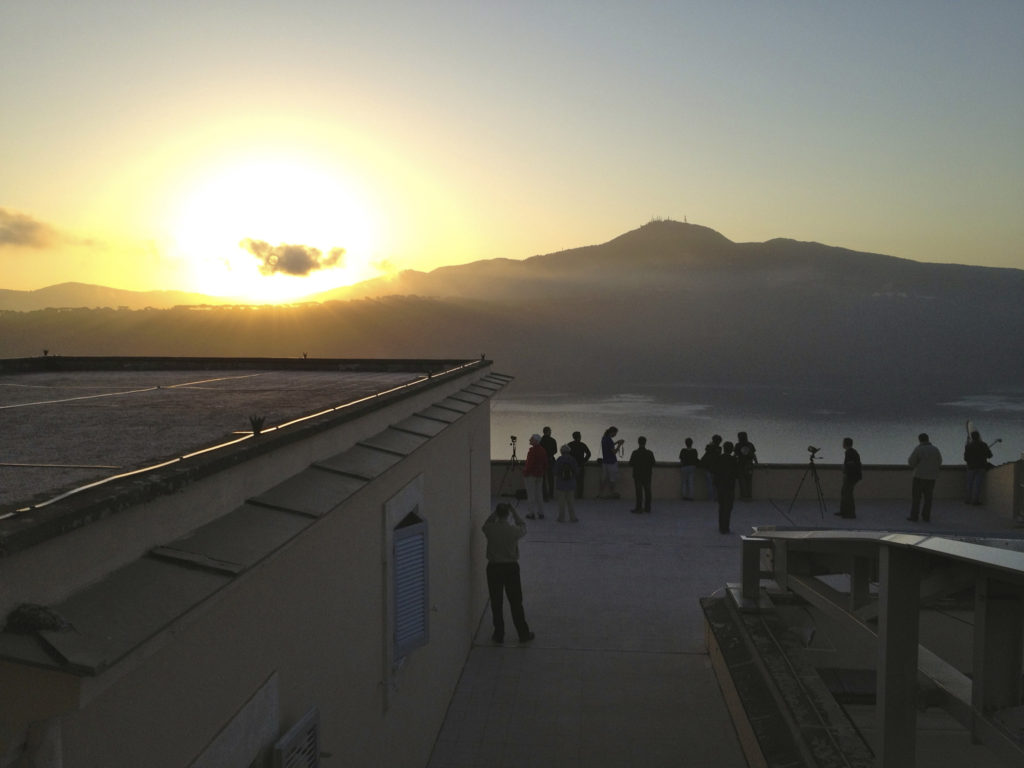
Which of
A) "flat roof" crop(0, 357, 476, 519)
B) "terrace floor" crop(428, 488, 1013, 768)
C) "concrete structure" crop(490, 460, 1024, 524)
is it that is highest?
"flat roof" crop(0, 357, 476, 519)

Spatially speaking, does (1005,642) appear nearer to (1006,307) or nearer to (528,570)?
(528,570)

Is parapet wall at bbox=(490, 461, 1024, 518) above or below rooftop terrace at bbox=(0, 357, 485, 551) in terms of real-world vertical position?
below

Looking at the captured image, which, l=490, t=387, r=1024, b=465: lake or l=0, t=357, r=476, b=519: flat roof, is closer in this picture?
l=0, t=357, r=476, b=519: flat roof

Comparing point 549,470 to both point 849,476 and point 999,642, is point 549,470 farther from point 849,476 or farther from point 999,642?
point 999,642

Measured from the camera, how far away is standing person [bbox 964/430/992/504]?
16359 millimetres

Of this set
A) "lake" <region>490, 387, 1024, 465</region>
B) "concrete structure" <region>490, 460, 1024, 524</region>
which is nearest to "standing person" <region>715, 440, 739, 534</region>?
"concrete structure" <region>490, 460, 1024, 524</region>

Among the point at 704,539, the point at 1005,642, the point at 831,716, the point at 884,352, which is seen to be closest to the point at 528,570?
the point at 704,539

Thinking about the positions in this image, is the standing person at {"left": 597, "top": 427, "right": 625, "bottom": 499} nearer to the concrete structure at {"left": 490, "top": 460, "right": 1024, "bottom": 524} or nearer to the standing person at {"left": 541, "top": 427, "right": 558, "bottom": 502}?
the concrete structure at {"left": 490, "top": 460, "right": 1024, "bottom": 524}

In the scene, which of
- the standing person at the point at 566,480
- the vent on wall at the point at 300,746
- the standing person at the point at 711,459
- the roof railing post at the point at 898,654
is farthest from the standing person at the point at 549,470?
the vent on wall at the point at 300,746

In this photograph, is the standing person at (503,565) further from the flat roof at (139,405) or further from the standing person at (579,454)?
the standing person at (579,454)

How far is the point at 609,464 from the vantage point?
57.6 feet

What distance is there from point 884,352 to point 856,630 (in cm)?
18972

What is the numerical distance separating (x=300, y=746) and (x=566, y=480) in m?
12.1

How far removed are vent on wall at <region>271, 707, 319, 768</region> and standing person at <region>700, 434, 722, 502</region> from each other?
13.4 m
